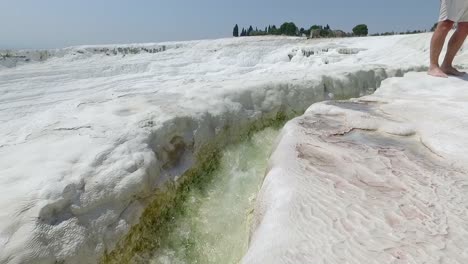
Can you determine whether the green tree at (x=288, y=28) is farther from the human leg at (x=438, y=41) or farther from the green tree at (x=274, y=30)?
the human leg at (x=438, y=41)

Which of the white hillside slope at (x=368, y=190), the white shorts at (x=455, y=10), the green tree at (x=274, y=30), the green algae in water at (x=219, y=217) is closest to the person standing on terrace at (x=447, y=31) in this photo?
the white shorts at (x=455, y=10)

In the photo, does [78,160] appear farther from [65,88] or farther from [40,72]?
[40,72]

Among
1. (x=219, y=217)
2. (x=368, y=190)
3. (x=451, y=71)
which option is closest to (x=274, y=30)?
(x=451, y=71)

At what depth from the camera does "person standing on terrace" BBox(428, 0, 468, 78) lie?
3705mm

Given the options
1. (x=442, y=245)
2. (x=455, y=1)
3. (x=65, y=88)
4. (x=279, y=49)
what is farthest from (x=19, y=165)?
(x=279, y=49)

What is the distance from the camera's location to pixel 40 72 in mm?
7684

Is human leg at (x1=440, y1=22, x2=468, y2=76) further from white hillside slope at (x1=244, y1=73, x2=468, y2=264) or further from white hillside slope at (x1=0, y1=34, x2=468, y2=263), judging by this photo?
white hillside slope at (x1=244, y1=73, x2=468, y2=264)

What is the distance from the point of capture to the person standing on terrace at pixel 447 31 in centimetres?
371

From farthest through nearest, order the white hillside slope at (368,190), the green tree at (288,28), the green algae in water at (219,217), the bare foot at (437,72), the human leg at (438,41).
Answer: the green tree at (288,28), the human leg at (438,41), the bare foot at (437,72), the green algae in water at (219,217), the white hillside slope at (368,190)

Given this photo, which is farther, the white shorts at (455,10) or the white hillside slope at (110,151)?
the white shorts at (455,10)

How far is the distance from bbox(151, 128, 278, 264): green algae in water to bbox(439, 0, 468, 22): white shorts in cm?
247

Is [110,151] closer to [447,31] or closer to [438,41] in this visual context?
[438,41]

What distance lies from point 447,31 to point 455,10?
205mm

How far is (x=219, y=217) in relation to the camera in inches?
85.0
